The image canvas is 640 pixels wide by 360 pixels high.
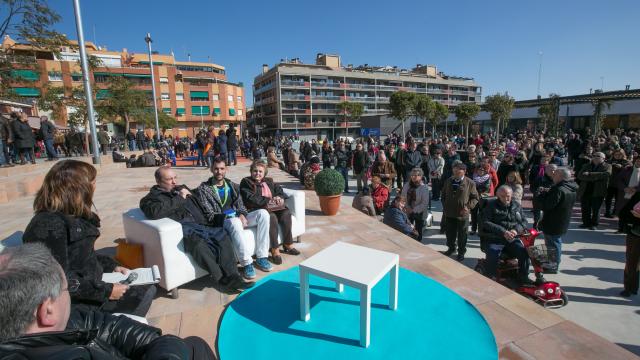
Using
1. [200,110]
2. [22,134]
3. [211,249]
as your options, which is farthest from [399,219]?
[200,110]

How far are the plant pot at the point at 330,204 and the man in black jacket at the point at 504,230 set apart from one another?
8.88ft

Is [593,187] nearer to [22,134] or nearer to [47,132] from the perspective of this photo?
[22,134]

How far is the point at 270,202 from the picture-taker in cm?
417

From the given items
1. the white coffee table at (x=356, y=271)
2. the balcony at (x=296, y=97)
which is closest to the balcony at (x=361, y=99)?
the balcony at (x=296, y=97)

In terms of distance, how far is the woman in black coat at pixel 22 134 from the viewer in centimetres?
907

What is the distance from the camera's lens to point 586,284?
421cm

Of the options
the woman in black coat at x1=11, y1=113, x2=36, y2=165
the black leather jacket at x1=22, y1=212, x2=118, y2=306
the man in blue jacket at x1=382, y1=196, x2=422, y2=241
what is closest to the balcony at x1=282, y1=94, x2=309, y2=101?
the woman in black coat at x1=11, y1=113, x2=36, y2=165

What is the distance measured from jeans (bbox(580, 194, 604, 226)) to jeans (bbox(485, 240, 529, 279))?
399 centimetres

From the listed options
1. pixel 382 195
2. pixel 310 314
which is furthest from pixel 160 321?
pixel 382 195

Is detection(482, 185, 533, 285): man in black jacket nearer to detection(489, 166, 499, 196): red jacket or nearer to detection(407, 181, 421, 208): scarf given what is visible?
detection(407, 181, 421, 208): scarf

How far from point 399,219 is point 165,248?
3.70 meters

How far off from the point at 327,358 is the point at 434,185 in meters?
7.41

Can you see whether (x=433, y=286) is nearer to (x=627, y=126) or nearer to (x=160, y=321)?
(x=160, y=321)

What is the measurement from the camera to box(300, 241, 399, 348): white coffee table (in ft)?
7.80
